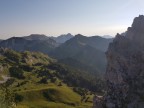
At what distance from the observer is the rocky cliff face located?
123188mm

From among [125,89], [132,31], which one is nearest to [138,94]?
[125,89]

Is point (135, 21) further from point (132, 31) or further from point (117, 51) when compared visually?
point (117, 51)

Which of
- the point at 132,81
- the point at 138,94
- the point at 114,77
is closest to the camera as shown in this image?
the point at 138,94

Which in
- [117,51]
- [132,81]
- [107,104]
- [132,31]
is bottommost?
[107,104]

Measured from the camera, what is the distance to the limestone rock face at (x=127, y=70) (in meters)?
123

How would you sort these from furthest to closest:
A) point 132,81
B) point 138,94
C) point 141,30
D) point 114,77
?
point 141,30, point 114,77, point 132,81, point 138,94

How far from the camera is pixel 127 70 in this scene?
134 m

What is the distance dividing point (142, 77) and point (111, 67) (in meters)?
20.5

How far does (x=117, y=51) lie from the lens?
470 ft

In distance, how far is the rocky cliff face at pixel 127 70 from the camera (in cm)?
12319

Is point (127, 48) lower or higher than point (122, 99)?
higher

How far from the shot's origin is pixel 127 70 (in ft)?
440

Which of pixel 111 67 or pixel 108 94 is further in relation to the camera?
pixel 111 67

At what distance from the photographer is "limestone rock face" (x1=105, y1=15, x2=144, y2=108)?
404 ft
